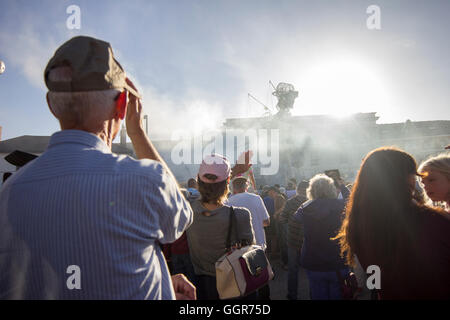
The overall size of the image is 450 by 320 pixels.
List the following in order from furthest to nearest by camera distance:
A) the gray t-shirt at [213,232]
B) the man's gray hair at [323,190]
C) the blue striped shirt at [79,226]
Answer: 1. the man's gray hair at [323,190]
2. the gray t-shirt at [213,232]
3. the blue striped shirt at [79,226]

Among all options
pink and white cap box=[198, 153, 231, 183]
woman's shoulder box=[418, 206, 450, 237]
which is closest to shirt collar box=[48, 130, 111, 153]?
pink and white cap box=[198, 153, 231, 183]

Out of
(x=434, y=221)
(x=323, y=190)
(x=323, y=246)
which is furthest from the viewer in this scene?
(x=323, y=190)

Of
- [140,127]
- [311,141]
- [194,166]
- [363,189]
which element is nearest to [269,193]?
[363,189]

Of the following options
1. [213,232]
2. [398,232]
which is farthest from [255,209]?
[398,232]

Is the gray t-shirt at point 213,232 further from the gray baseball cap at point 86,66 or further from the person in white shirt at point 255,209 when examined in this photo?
the gray baseball cap at point 86,66

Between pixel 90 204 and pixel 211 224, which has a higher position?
pixel 90 204

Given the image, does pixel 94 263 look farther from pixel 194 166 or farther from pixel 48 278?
pixel 194 166

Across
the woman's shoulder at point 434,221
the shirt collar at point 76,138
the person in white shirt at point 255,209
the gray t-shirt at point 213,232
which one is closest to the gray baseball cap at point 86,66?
the shirt collar at point 76,138

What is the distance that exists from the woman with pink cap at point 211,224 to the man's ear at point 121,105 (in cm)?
160

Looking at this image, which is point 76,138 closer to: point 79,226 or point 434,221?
point 79,226

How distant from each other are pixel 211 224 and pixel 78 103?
1883 millimetres

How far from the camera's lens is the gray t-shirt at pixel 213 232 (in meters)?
2.57

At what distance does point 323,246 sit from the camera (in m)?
3.52
